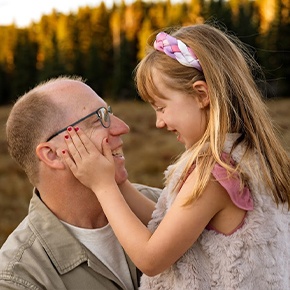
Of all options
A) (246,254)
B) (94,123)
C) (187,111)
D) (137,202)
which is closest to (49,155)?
(94,123)

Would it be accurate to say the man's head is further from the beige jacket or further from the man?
the beige jacket

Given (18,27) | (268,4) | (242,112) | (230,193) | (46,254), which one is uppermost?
(242,112)

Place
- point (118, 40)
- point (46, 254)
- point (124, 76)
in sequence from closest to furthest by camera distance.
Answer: point (46, 254), point (124, 76), point (118, 40)

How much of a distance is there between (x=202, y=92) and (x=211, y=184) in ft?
1.38

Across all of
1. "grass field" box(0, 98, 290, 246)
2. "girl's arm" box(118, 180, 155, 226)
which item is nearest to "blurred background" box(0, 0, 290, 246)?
"grass field" box(0, 98, 290, 246)

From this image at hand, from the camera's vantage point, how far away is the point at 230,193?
256 cm

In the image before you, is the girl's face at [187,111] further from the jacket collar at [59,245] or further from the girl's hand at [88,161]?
the jacket collar at [59,245]

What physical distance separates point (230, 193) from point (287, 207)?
1.21ft

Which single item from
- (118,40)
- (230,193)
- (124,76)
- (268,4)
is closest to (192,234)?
(230,193)

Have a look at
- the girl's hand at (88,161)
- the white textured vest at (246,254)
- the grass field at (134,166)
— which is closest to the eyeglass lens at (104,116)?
the girl's hand at (88,161)

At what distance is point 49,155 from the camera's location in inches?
125

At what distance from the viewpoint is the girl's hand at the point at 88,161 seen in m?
2.90

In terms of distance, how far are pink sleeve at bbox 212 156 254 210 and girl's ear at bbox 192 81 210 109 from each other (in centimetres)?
30

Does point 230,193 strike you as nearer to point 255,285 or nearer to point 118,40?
point 255,285
